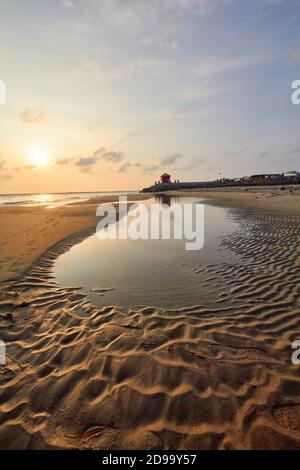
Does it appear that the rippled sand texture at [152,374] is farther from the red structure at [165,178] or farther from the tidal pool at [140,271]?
the red structure at [165,178]

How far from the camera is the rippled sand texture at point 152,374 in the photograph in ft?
10.0

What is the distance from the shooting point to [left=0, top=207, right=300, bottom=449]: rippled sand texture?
3.06 meters

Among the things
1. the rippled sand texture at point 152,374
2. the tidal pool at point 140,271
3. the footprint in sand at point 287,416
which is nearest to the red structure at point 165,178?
the tidal pool at point 140,271

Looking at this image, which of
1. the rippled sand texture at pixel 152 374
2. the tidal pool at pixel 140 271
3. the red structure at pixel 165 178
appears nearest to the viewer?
the rippled sand texture at pixel 152 374

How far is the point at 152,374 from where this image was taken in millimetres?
4023

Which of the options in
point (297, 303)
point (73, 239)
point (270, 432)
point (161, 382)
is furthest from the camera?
point (73, 239)

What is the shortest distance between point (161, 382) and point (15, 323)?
3.91 metres

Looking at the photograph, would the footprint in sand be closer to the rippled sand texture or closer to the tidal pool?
the rippled sand texture

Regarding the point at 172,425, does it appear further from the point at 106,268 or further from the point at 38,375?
the point at 106,268

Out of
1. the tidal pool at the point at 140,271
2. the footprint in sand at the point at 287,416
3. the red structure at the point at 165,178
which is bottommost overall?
the footprint in sand at the point at 287,416

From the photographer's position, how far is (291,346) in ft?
15.0

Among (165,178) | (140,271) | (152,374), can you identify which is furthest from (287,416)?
(165,178)

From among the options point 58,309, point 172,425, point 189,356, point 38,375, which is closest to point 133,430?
point 172,425

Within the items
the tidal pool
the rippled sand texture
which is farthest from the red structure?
the rippled sand texture
